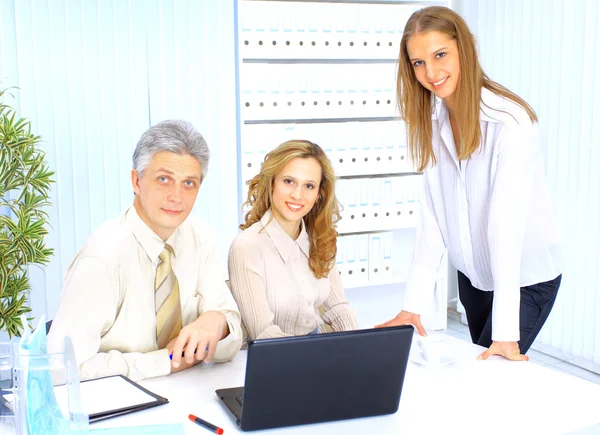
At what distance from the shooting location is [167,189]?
182 centimetres

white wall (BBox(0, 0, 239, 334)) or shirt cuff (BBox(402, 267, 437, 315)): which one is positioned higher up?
white wall (BBox(0, 0, 239, 334))

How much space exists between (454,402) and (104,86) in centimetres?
266

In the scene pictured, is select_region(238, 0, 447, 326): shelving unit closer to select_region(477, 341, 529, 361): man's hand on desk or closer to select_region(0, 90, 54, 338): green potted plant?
select_region(0, 90, 54, 338): green potted plant

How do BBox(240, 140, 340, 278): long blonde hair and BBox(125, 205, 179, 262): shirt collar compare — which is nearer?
BBox(125, 205, 179, 262): shirt collar

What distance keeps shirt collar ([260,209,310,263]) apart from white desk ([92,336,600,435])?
1.84ft

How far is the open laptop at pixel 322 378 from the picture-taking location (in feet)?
4.33

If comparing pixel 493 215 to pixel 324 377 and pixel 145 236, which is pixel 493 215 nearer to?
pixel 324 377

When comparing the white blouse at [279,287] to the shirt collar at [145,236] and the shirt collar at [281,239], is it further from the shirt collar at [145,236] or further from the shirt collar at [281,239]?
the shirt collar at [145,236]

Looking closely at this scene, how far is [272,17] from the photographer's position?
362 cm

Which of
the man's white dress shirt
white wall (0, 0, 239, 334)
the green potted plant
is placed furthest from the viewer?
white wall (0, 0, 239, 334)

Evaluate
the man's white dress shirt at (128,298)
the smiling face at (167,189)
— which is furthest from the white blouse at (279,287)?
the smiling face at (167,189)

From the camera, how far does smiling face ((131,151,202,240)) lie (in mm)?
1810

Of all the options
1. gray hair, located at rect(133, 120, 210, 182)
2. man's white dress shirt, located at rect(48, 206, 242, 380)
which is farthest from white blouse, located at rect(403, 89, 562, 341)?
gray hair, located at rect(133, 120, 210, 182)

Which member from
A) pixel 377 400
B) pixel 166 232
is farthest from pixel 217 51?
pixel 377 400
